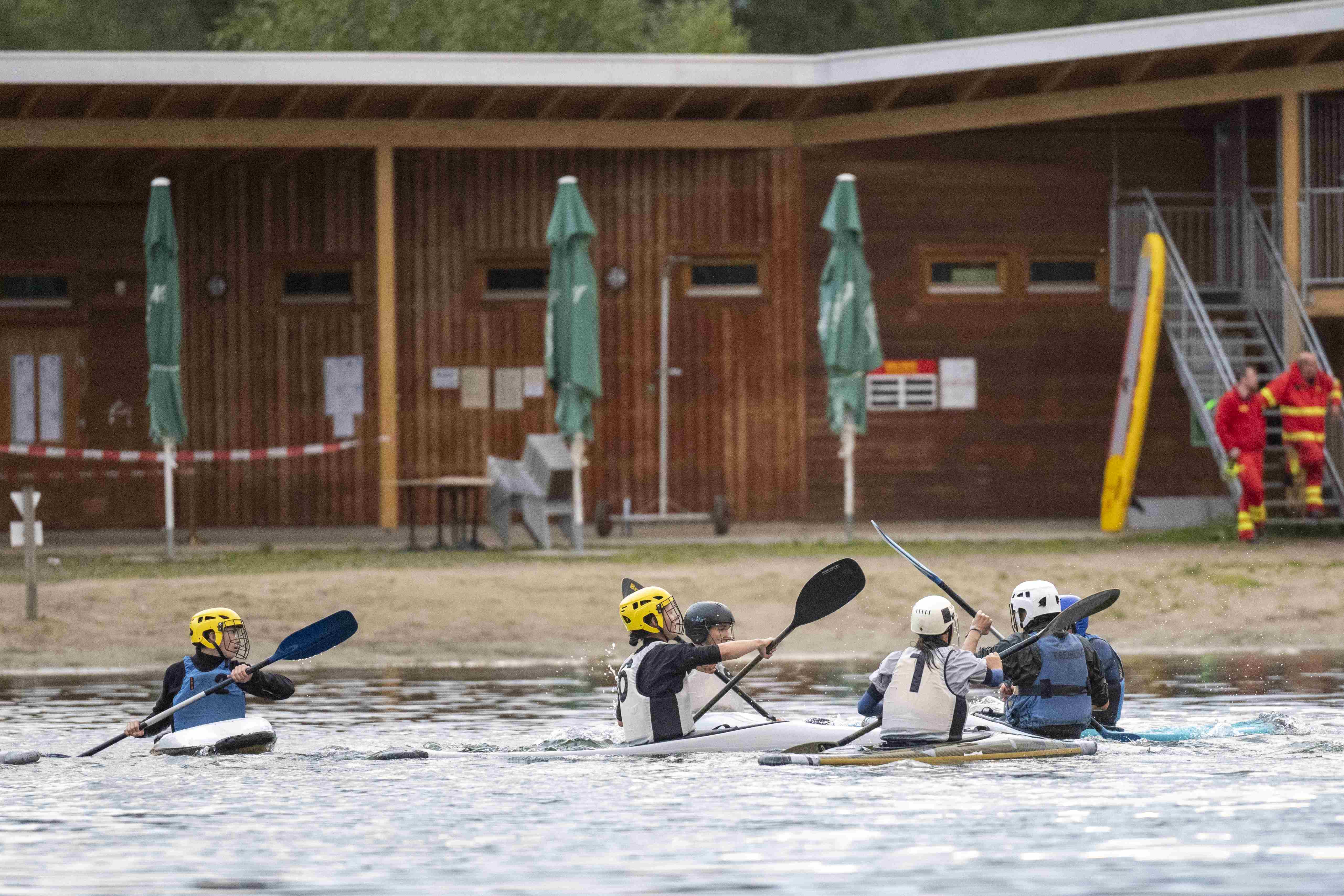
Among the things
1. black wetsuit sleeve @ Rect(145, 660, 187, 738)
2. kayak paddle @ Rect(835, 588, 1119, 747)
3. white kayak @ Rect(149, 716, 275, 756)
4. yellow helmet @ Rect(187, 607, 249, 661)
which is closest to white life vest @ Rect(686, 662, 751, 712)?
kayak paddle @ Rect(835, 588, 1119, 747)

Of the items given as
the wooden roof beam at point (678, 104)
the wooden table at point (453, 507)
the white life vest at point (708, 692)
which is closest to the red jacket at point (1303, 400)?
the wooden roof beam at point (678, 104)

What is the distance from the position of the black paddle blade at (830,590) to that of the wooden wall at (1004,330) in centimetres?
1289

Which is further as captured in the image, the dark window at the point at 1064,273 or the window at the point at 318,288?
the dark window at the point at 1064,273

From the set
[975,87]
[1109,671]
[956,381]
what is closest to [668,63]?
[975,87]

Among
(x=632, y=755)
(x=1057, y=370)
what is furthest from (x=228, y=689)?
(x=1057, y=370)

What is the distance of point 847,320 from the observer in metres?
22.6

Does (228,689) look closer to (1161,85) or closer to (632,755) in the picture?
(632,755)

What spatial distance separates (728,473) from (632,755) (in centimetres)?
1416

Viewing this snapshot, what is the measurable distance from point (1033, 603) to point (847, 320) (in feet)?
34.4

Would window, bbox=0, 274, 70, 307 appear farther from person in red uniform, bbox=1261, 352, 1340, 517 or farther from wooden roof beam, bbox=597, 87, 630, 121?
person in red uniform, bbox=1261, 352, 1340, 517

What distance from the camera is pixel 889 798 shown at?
432 inches

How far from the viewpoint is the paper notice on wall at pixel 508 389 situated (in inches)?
1040

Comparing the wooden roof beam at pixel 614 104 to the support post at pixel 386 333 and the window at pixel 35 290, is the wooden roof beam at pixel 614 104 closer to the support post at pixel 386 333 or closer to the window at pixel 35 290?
the support post at pixel 386 333

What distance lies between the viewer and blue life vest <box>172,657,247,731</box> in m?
12.8
